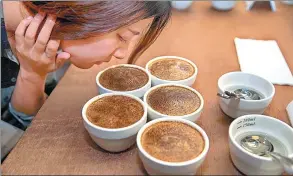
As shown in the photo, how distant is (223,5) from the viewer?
4.87 ft

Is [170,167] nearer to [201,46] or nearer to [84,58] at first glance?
[84,58]

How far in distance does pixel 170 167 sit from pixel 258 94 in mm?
386

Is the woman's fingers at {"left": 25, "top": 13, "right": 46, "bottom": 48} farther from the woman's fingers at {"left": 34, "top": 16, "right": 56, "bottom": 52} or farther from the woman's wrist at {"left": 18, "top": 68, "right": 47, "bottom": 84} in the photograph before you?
the woman's wrist at {"left": 18, "top": 68, "right": 47, "bottom": 84}

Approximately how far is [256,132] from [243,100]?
83 mm

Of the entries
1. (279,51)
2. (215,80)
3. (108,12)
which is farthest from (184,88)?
(279,51)

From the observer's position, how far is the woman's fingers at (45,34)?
2.53 ft

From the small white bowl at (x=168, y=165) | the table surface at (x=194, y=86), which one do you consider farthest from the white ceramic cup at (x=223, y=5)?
the small white bowl at (x=168, y=165)

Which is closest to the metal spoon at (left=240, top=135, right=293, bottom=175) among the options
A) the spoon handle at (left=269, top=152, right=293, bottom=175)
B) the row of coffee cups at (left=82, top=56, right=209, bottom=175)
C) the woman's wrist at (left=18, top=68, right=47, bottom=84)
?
the spoon handle at (left=269, top=152, right=293, bottom=175)

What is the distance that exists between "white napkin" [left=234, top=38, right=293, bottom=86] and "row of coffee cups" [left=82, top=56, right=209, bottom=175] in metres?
0.24

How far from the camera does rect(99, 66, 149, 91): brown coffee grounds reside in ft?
2.93

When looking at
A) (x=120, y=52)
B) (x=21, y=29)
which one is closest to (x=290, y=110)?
(x=120, y=52)

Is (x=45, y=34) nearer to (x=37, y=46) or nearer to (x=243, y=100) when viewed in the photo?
(x=37, y=46)

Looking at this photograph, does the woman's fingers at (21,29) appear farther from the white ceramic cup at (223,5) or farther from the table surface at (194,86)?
the white ceramic cup at (223,5)

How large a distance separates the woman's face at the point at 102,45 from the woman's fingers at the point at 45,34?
0.14ft
